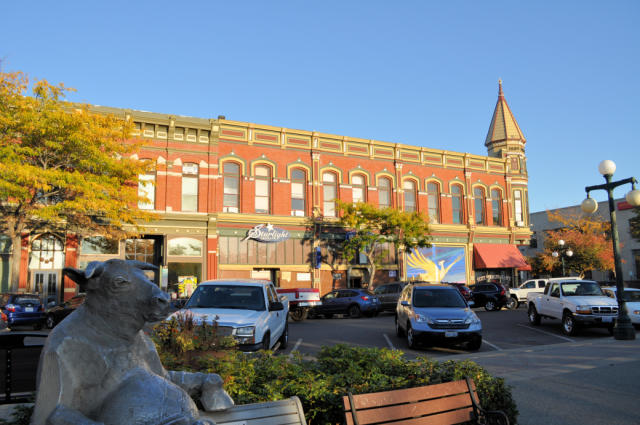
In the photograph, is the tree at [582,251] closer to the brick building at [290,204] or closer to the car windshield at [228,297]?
the brick building at [290,204]

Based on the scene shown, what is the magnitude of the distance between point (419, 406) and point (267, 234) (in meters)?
27.3

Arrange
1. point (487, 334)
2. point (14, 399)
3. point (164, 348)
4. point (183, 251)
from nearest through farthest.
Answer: point (14, 399)
point (164, 348)
point (487, 334)
point (183, 251)

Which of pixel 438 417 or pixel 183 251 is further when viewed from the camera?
pixel 183 251

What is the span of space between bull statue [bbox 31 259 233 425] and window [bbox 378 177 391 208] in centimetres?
3373

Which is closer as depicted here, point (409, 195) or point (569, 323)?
point (569, 323)

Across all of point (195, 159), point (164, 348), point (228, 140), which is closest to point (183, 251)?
point (195, 159)

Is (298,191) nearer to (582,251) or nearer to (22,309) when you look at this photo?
(22,309)

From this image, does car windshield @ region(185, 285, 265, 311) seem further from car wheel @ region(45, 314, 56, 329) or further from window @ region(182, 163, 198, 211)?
window @ region(182, 163, 198, 211)

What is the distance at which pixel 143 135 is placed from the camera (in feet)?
95.3

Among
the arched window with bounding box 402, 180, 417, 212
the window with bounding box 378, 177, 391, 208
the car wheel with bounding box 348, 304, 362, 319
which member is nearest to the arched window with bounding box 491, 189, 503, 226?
the arched window with bounding box 402, 180, 417, 212

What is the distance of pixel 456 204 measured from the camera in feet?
127

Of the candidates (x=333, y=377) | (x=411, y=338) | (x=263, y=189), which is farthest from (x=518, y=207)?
(x=333, y=377)

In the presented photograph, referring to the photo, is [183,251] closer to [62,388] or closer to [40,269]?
[40,269]

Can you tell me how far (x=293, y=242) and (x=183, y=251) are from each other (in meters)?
7.20
